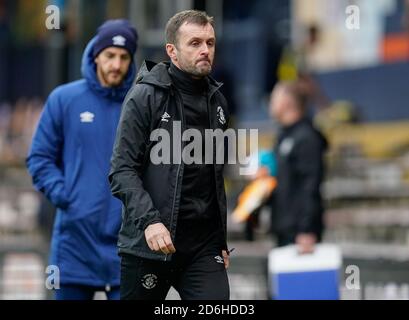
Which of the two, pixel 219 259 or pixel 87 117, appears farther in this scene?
pixel 87 117

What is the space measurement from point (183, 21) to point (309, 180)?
4174mm

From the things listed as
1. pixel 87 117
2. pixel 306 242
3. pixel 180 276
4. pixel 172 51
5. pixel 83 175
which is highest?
pixel 172 51

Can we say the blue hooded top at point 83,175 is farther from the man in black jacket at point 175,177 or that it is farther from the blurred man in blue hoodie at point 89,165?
the man in black jacket at point 175,177

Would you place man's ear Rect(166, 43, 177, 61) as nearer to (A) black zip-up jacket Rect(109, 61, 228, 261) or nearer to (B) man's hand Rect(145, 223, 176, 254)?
(A) black zip-up jacket Rect(109, 61, 228, 261)

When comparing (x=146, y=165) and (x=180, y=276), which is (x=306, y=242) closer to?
(x=180, y=276)

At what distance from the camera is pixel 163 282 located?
7.03m

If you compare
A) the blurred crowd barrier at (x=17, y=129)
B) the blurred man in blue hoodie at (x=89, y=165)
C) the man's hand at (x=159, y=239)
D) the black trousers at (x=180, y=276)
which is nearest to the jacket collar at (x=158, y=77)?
the man's hand at (x=159, y=239)

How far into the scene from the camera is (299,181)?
11.0 m

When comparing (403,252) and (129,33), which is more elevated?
(129,33)

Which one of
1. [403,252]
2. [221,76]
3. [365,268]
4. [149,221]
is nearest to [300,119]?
[365,268]

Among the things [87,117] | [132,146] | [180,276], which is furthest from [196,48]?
[87,117]

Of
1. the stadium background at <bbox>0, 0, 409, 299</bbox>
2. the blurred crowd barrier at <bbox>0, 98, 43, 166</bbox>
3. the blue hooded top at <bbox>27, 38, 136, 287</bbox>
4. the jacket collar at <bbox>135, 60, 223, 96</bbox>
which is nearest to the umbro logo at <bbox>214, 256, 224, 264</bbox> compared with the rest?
the jacket collar at <bbox>135, 60, 223, 96</bbox>

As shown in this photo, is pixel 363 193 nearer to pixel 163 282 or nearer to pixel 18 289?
pixel 18 289

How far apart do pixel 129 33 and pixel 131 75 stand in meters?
0.25
